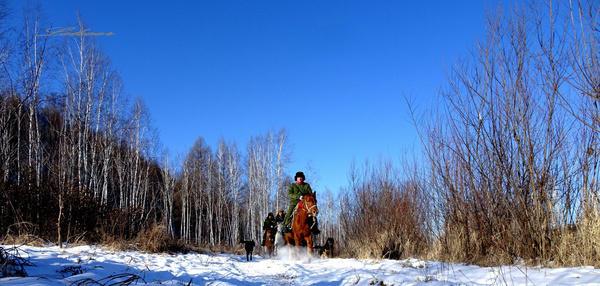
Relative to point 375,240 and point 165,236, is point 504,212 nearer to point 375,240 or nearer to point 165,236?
point 375,240

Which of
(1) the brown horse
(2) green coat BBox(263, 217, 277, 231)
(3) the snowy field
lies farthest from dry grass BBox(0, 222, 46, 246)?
(2) green coat BBox(263, 217, 277, 231)

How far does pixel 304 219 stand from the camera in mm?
9203

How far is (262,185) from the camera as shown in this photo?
2853cm

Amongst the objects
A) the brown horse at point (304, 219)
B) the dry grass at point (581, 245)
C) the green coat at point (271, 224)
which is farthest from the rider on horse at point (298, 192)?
the dry grass at point (581, 245)

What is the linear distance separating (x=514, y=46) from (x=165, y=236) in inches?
348

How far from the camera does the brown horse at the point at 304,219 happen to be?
907 cm

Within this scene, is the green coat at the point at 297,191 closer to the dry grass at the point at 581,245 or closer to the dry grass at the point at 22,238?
the dry grass at the point at 22,238

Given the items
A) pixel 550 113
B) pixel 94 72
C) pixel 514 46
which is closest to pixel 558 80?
pixel 550 113

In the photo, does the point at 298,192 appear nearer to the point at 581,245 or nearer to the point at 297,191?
the point at 297,191

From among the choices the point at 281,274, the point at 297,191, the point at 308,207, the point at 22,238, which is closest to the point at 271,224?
the point at 297,191

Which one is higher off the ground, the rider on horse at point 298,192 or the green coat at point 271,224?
the rider on horse at point 298,192

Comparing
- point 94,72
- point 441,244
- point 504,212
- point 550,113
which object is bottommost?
point 441,244

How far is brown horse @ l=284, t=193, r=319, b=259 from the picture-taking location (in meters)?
9.07

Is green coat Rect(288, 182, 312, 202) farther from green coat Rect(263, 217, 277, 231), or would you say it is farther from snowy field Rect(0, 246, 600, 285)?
green coat Rect(263, 217, 277, 231)
